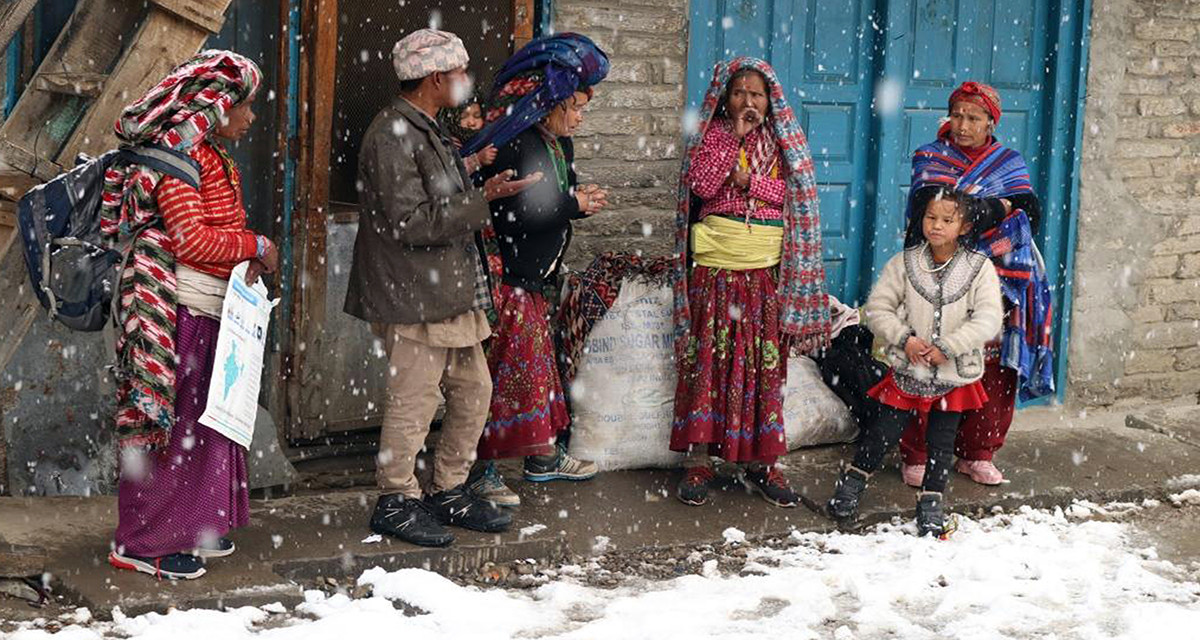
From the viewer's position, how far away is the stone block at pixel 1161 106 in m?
8.65

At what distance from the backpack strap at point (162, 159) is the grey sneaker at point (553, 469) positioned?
2208 millimetres

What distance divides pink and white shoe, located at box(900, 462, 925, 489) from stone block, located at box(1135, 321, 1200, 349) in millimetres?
2363

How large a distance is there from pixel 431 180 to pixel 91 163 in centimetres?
114

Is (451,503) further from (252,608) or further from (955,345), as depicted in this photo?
(955,345)

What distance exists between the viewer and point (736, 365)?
659cm

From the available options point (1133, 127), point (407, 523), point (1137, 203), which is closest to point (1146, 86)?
point (1133, 127)

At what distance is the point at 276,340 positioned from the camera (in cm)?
693

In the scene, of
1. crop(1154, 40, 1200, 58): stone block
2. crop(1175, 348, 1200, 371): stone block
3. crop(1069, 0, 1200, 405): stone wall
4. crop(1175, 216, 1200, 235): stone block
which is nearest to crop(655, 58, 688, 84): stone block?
crop(1069, 0, 1200, 405): stone wall

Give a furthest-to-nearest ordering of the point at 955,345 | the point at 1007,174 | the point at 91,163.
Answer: the point at 1007,174, the point at 955,345, the point at 91,163

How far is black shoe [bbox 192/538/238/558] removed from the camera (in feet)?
17.8

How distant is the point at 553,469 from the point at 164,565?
1.96m

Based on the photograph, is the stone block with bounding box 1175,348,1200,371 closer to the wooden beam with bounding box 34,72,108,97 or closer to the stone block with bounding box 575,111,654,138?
the stone block with bounding box 575,111,654,138

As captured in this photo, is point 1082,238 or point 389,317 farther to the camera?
point 1082,238

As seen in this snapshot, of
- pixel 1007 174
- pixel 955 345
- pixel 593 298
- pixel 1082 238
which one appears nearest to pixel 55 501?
pixel 593 298
